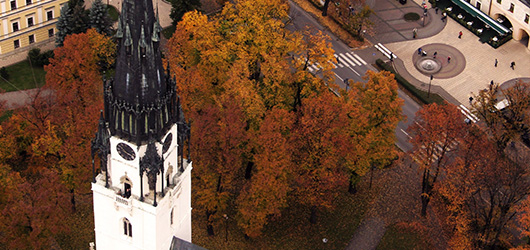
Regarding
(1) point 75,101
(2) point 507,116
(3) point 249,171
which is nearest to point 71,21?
(1) point 75,101

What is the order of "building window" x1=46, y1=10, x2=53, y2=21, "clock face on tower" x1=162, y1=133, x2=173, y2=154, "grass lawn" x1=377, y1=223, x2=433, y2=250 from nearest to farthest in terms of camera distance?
"clock face on tower" x1=162, y1=133, x2=173, y2=154
"grass lawn" x1=377, y1=223, x2=433, y2=250
"building window" x1=46, y1=10, x2=53, y2=21

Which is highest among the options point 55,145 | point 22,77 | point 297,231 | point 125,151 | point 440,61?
point 125,151

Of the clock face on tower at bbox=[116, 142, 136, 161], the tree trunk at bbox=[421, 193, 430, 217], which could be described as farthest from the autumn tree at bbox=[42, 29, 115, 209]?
the tree trunk at bbox=[421, 193, 430, 217]

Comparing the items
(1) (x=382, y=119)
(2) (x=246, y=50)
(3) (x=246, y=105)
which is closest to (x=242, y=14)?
(2) (x=246, y=50)

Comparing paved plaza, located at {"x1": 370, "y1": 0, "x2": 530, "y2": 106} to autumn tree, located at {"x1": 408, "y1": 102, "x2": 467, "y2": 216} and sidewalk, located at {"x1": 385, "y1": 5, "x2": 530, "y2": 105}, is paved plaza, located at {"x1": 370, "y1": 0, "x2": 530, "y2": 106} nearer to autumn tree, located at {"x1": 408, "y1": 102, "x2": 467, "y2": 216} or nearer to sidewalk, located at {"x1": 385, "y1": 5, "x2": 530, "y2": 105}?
sidewalk, located at {"x1": 385, "y1": 5, "x2": 530, "y2": 105}

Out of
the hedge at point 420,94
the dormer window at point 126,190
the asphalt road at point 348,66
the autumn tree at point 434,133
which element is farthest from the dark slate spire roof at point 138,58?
the hedge at point 420,94

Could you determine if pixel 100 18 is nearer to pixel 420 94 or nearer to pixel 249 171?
pixel 249 171
